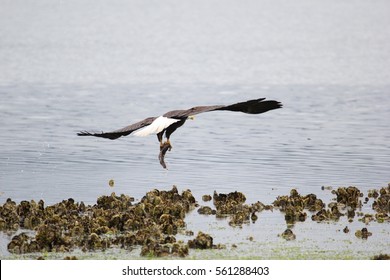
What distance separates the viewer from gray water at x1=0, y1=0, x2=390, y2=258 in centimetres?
1288

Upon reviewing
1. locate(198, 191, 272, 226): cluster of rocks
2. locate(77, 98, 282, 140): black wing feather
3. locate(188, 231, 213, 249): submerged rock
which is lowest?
locate(188, 231, 213, 249): submerged rock

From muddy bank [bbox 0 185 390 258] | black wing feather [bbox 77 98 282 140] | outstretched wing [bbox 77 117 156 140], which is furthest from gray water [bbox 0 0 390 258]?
outstretched wing [bbox 77 117 156 140]

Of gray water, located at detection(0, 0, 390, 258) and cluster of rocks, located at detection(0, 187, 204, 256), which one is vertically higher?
gray water, located at detection(0, 0, 390, 258)

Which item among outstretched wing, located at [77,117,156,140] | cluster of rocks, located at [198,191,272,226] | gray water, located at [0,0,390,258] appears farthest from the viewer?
gray water, located at [0,0,390,258]

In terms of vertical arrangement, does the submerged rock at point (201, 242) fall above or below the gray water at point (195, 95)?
below

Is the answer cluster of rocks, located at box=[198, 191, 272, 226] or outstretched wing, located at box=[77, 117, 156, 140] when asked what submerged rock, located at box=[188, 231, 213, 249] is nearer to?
cluster of rocks, located at box=[198, 191, 272, 226]

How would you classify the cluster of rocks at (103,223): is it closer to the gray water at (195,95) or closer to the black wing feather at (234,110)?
the black wing feather at (234,110)

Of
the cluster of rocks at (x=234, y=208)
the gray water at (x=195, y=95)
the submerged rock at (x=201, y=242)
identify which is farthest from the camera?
the gray water at (x=195, y=95)

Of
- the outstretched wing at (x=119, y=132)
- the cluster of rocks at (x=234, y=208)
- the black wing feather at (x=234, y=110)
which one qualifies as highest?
the black wing feather at (x=234, y=110)

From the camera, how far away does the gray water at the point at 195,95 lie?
12875 millimetres

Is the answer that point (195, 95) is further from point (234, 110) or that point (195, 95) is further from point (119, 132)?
point (119, 132)

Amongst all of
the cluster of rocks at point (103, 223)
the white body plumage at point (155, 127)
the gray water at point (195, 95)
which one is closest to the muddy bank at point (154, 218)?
the cluster of rocks at point (103, 223)

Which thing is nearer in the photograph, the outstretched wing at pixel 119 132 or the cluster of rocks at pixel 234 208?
the outstretched wing at pixel 119 132

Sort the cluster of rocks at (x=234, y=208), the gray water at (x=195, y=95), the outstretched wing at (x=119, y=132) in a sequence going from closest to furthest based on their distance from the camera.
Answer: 1. the outstretched wing at (x=119, y=132)
2. the cluster of rocks at (x=234, y=208)
3. the gray water at (x=195, y=95)
